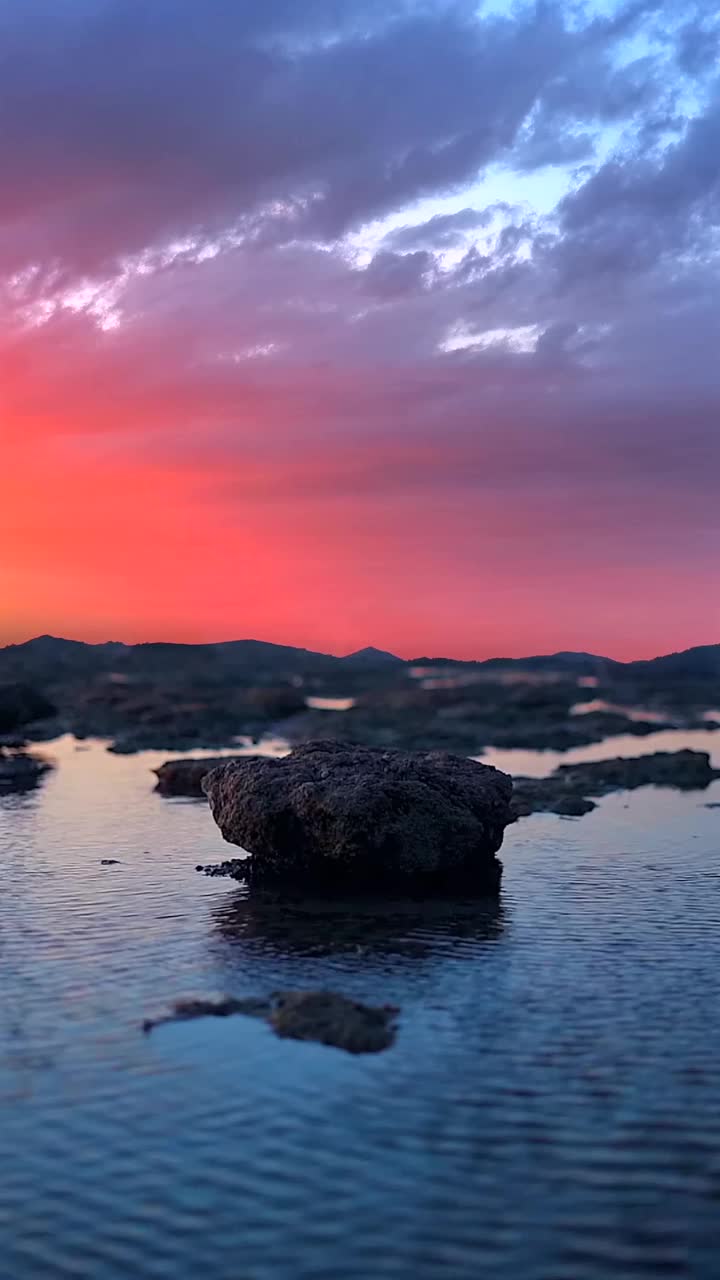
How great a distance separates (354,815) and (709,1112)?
510 inches

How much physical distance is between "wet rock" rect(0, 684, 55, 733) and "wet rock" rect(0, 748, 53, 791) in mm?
2007

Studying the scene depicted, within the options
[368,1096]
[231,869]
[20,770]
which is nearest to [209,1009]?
[368,1096]

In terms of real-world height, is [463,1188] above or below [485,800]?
below

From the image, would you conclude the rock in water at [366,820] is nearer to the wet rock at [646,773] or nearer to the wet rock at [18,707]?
the wet rock at [646,773]

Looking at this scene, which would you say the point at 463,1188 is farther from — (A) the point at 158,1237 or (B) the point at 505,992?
(B) the point at 505,992

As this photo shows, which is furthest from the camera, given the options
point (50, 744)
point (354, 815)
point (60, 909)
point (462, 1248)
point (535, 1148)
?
point (50, 744)

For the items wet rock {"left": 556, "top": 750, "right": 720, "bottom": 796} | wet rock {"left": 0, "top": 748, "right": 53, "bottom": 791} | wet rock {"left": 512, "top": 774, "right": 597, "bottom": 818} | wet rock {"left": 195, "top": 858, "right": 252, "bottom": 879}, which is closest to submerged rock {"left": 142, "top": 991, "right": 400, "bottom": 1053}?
wet rock {"left": 195, "top": 858, "right": 252, "bottom": 879}

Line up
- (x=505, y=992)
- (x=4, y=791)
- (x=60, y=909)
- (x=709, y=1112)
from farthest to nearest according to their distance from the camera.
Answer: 1. (x=4, y=791)
2. (x=60, y=909)
3. (x=505, y=992)
4. (x=709, y=1112)

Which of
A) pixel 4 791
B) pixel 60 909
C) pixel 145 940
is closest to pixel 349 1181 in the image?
pixel 145 940

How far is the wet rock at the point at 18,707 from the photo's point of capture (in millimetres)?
63844

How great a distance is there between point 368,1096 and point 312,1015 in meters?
2.52

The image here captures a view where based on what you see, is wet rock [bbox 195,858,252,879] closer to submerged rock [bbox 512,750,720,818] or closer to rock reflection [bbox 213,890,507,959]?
rock reflection [bbox 213,890,507,959]

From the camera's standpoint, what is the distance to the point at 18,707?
6425 centimetres

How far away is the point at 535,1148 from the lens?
1276 centimetres
